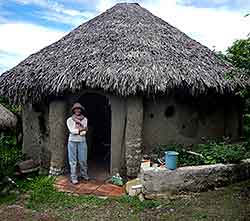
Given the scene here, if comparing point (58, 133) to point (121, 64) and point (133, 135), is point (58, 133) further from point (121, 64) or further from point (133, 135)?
point (121, 64)

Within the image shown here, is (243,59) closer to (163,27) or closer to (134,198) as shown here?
(134,198)

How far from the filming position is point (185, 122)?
30.7 ft

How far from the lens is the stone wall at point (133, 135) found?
8375 millimetres

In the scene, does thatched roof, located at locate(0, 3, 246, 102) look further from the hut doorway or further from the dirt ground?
the dirt ground

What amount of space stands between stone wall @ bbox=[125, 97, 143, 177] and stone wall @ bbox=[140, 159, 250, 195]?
122 cm

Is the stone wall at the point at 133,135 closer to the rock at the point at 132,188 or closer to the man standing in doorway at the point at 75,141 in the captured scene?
the rock at the point at 132,188

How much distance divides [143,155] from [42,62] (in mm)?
3448

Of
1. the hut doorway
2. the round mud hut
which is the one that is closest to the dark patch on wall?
the round mud hut

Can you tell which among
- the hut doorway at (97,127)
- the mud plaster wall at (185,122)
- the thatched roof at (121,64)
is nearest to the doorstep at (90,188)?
the mud plaster wall at (185,122)

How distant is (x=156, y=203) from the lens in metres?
6.78

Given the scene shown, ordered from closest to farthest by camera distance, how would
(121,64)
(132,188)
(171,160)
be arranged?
(171,160) < (132,188) < (121,64)

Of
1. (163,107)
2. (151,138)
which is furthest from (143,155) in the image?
(163,107)

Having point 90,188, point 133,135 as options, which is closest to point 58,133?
point 90,188

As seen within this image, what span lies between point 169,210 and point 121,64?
3.42 meters
